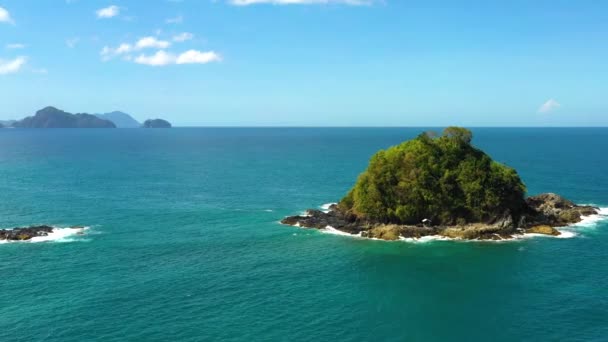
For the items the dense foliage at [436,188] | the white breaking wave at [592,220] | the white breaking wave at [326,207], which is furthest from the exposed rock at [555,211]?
the white breaking wave at [326,207]

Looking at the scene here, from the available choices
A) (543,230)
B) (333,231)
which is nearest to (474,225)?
(543,230)

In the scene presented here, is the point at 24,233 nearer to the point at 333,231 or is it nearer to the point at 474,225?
the point at 333,231

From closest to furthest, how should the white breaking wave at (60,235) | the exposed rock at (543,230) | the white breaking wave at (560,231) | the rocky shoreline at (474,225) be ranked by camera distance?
the white breaking wave at (60,235) → the white breaking wave at (560,231) → the exposed rock at (543,230) → the rocky shoreline at (474,225)

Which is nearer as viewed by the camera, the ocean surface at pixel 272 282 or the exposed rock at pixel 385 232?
the ocean surface at pixel 272 282

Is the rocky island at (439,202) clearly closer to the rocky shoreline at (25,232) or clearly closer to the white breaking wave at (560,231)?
the white breaking wave at (560,231)

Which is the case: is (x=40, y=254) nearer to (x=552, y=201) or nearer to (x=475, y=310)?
(x=475, y=310)

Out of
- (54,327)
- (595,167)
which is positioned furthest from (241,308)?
(595,167)

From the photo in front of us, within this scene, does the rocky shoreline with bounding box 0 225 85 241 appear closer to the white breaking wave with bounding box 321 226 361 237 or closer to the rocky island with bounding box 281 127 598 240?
the rocky island with bounding box 281 127 598 240

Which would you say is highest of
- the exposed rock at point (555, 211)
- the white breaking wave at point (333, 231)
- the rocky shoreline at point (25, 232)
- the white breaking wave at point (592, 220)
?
the exposed rock at point (555, 211)

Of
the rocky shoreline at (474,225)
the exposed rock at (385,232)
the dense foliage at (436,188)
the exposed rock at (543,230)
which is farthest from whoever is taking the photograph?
the dense foliage at (436,188)
